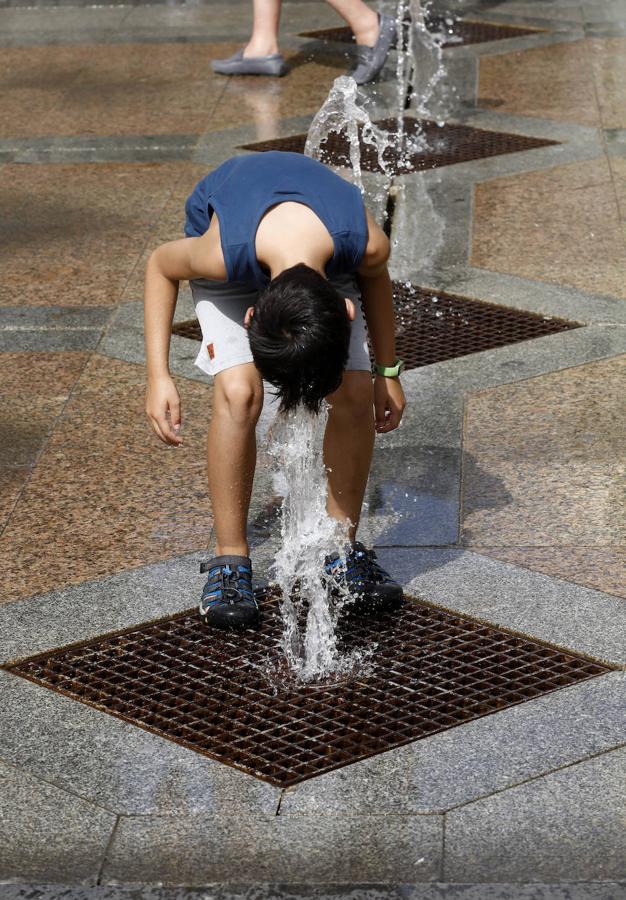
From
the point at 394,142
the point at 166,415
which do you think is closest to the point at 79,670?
the point at 166,415

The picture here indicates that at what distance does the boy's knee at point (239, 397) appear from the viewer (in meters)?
3.61

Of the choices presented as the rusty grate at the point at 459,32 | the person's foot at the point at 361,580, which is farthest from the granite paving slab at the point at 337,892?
the rusty grate at the point at 459,32

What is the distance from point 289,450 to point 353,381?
2.42 feet

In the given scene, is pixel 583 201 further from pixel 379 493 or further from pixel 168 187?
pixel 379 493

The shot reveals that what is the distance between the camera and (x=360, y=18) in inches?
355

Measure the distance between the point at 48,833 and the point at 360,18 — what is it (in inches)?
274

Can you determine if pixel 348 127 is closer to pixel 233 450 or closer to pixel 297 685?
pixel 233 450

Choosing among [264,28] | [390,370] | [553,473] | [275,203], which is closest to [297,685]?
[390,370]

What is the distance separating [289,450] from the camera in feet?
14.3

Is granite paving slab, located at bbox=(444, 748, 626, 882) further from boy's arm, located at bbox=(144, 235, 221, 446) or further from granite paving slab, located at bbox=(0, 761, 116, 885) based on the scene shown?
boy's arm, located at bbox=(144, 235, 221, 446)

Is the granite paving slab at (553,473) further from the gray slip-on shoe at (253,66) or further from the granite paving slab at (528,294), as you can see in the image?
the gray slip-on shoe at (253,66)

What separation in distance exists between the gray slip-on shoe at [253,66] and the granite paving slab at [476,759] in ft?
21.9

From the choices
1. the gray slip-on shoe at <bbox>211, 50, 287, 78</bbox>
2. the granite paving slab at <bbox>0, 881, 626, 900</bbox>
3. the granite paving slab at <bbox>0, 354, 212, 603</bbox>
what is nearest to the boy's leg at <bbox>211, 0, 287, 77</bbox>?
the gray slip-on shoe at <bbox>211, 50, 287, 78</bbox>

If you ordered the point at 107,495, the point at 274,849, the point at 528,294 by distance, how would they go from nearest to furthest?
the point at 274,849
the point at 107,495
the point at 528,294
